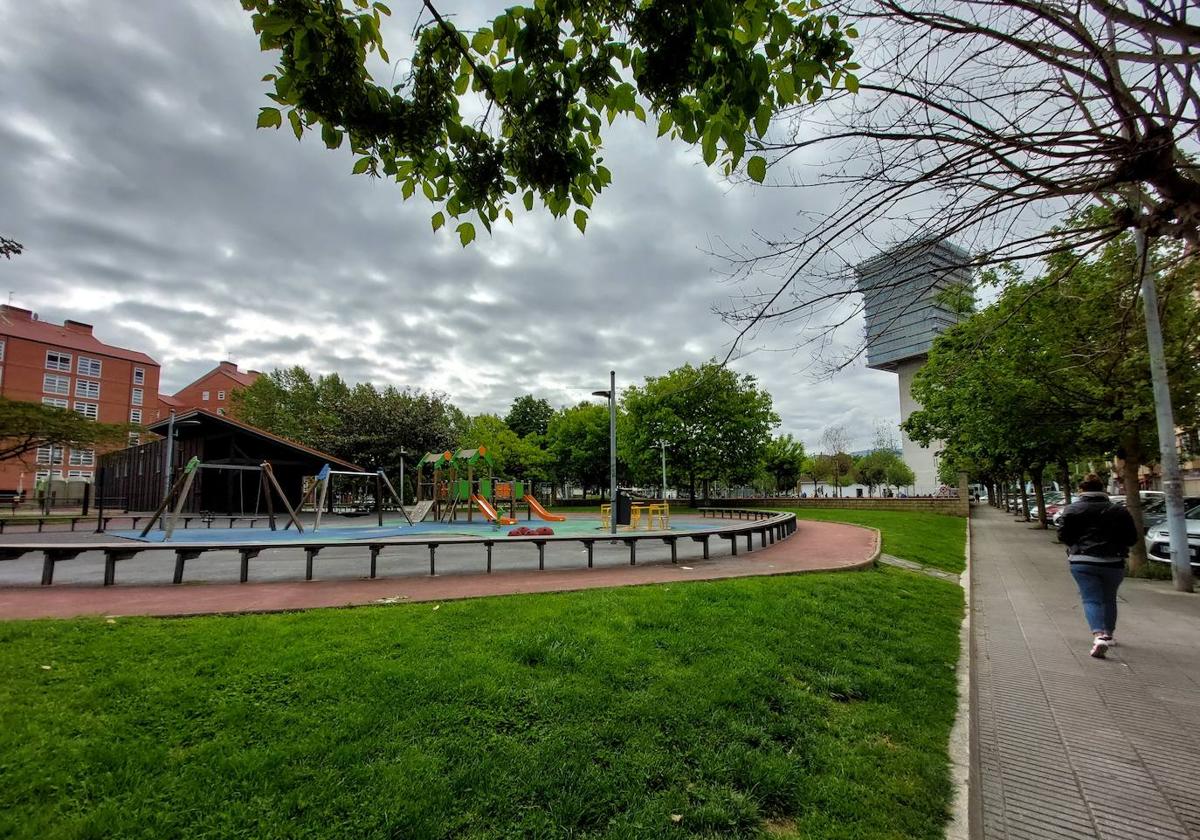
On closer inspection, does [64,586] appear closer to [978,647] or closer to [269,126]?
[269,126]

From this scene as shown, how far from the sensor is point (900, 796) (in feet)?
10.4

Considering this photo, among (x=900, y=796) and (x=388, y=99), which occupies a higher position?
(x=388, y=99)

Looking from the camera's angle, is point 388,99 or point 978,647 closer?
point 388,99

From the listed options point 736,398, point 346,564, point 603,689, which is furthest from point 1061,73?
point 736,398

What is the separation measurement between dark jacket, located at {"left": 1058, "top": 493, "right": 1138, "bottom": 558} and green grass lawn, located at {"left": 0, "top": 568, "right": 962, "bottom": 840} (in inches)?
88.9

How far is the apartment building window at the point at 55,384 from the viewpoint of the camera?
192 ft

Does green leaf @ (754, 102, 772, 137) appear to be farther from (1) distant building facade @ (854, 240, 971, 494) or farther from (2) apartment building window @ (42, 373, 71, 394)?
(2) apartment building window @ (42, 373, 71, 394)

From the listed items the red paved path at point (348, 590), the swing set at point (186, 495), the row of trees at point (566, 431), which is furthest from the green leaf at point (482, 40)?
the row of trees at point (566, 431)

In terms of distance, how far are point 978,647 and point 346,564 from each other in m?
10.8

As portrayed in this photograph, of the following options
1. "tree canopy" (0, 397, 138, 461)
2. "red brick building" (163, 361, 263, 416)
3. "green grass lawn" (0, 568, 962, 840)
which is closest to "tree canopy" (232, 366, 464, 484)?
"tree canopy" (0, 397, 138, 461)

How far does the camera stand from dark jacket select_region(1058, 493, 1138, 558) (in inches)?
234

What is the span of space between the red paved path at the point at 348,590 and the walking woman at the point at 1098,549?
4197mm

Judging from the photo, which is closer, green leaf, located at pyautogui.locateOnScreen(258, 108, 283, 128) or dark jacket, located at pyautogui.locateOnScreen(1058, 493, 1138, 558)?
green leaf, located at pyautogui.locateOnScreen(258, 108, 283, 128)

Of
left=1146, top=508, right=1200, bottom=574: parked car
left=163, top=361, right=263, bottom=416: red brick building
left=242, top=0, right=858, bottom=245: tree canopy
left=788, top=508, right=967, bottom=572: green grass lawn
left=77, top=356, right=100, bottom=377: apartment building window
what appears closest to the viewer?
left=242, top=0, right=858, bottom=245: tree canopy
